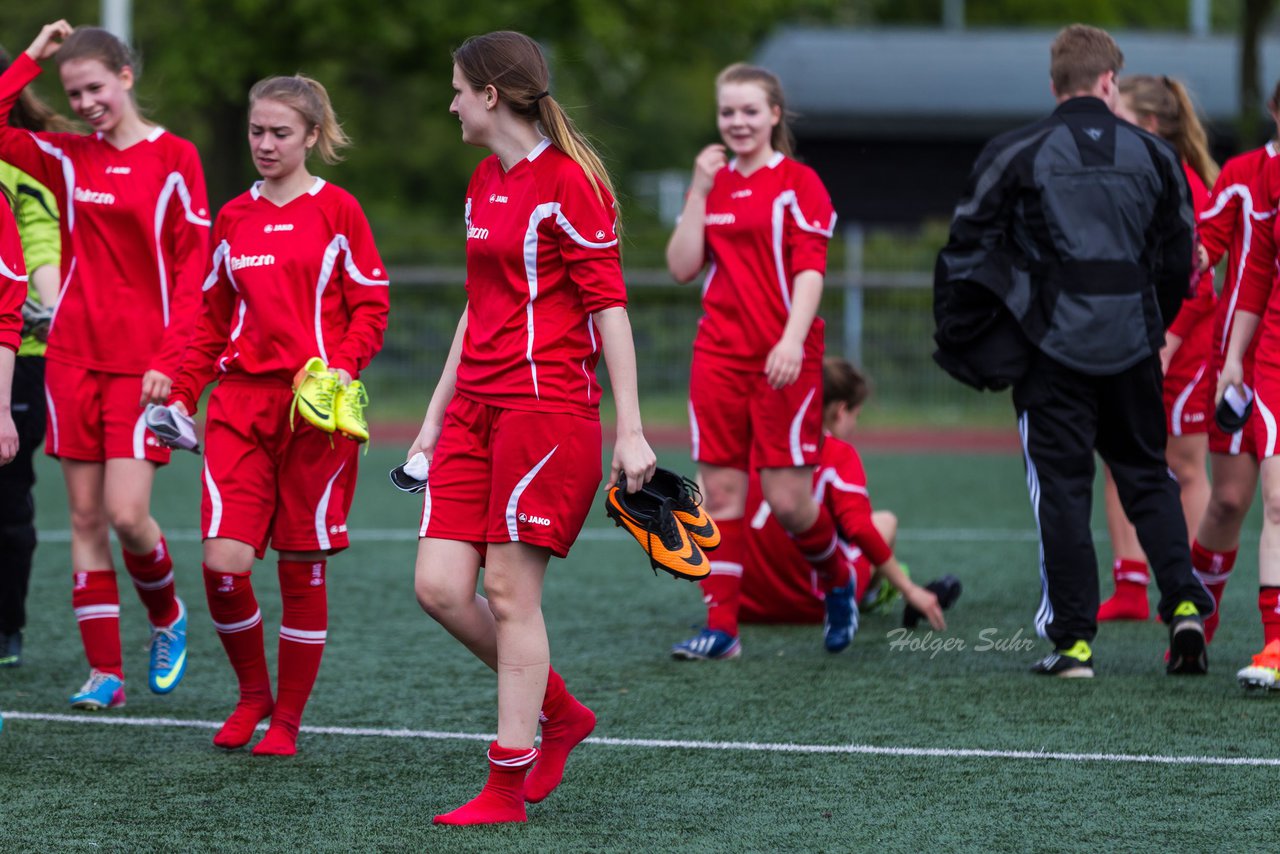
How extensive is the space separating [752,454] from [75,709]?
259 cm

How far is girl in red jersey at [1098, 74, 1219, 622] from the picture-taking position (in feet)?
22.8

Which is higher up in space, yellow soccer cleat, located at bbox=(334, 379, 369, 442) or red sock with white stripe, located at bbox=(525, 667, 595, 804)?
yellow soccer cleat, located at bbox=(334, 379, 369, 442)

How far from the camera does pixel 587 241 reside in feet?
13.7

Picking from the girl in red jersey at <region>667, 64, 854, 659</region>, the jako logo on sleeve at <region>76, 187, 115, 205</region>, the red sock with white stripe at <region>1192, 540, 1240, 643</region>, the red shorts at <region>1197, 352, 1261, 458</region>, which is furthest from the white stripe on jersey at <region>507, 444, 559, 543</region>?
the red sock with white stripe at <region>1192, 540, 1240, 643</region>

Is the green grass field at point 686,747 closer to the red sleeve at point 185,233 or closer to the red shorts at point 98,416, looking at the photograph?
the red shorts at point 98,416

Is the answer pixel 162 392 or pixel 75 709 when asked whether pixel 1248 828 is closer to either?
pixel 162 392

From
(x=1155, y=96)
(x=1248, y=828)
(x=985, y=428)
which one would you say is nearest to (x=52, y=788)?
(x=1248, y=828)

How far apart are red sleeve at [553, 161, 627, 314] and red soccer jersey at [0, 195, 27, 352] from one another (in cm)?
168

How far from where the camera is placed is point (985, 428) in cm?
1744

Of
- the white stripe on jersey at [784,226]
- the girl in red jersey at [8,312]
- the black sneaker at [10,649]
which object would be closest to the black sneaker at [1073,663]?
the white stripe on jersey at [784,226]

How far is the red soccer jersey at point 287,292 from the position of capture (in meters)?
5.06

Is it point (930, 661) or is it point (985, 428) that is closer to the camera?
point (930, 661)

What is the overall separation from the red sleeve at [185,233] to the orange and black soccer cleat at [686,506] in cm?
197

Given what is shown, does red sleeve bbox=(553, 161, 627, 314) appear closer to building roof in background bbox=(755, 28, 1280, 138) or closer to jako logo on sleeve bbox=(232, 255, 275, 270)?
jako logo on sleeve bbox=(232, 255, 275, 270)
